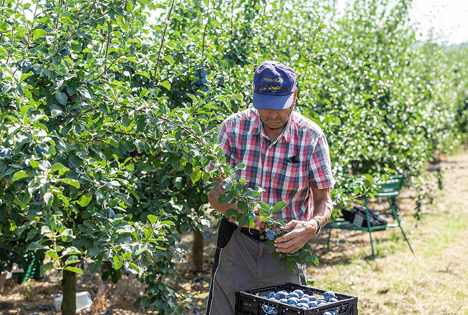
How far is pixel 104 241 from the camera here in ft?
6.40

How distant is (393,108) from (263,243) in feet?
14.7

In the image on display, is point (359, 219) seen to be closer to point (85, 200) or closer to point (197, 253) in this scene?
point (197, 253)

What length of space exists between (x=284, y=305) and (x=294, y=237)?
36 cm

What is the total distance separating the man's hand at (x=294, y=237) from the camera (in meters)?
2.18

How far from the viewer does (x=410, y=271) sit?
5262 mm

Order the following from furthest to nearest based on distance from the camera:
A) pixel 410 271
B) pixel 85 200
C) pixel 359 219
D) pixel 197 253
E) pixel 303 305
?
1. pixel 359 219
2. pixel 197 253
3. pixel 410 271
4. pixel 85 200
5. pixel 303 305

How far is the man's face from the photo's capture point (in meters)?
2.32

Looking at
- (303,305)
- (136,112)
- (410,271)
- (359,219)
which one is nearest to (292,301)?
(303,305)

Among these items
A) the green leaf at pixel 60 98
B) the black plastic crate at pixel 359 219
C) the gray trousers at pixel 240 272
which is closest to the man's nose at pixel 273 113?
the gray trousers at pixel 240 272

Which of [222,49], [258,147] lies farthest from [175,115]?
[222,49]

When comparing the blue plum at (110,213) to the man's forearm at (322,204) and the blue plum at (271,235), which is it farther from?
the man's forearm at (322,204)

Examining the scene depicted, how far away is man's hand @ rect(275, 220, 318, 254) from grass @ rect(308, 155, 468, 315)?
2374 millimetres

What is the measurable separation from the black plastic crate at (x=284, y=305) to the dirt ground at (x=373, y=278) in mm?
2159

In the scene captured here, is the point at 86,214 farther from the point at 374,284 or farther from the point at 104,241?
the point at 374,284
